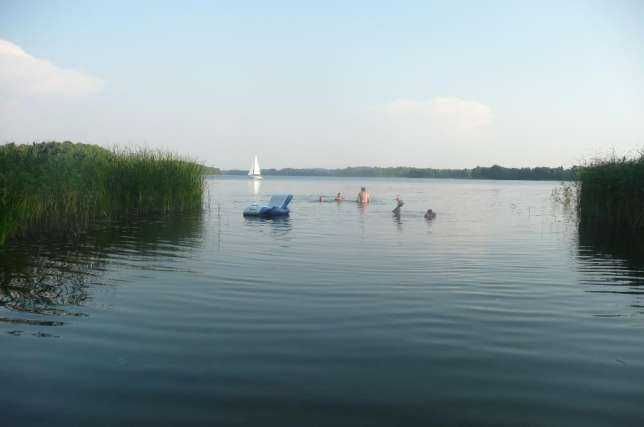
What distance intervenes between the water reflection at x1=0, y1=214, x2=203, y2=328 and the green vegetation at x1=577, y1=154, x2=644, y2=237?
53.8ft

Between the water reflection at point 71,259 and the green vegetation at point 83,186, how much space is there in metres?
0.85

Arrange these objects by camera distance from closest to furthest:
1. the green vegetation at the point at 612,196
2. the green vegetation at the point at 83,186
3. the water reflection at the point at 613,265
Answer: the water reflection at the point at 613,265 → the green vegetation at the point at 83,186 → the green vegetation at the point at 612,196

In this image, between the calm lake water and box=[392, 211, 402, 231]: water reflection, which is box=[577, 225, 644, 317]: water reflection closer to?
the calm lake water

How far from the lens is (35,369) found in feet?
20.1

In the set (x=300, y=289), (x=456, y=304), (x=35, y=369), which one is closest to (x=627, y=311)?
(x=456, y=304)

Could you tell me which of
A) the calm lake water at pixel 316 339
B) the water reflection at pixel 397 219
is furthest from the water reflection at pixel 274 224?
the calm lake water at pixel 316 339

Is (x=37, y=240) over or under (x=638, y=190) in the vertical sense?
under

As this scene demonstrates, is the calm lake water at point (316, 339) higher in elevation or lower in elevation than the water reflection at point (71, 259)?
lower

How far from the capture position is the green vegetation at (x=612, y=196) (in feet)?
76.5

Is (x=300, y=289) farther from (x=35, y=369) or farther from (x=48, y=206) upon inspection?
(x=48, y=206)

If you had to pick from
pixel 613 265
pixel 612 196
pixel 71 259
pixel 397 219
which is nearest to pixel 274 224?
pixel 397 219

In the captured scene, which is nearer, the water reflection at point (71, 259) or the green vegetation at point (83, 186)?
the water reflection at point (71, 259)

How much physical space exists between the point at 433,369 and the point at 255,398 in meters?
2.03

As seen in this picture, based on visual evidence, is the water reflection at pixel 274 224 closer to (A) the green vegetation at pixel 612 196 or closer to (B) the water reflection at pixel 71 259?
(B) the water reflection at pixel 71 259
